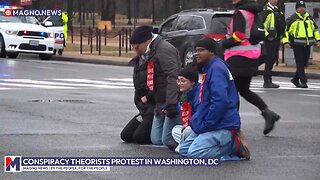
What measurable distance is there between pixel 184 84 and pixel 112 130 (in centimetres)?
222

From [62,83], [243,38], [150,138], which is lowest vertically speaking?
[62,83]

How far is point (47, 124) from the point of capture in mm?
11703

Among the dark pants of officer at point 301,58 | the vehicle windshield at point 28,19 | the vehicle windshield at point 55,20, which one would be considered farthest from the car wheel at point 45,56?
the dark pants of officer at point 301,58

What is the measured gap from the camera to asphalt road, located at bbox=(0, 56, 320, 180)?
324 inches

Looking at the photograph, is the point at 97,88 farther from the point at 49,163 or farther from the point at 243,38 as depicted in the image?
the point at 49,163

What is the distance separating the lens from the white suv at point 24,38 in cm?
2836

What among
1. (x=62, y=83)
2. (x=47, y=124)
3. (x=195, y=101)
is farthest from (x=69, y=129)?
(x=62, y=83)

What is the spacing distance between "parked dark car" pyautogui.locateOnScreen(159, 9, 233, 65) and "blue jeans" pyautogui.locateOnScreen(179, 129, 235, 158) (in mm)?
12756

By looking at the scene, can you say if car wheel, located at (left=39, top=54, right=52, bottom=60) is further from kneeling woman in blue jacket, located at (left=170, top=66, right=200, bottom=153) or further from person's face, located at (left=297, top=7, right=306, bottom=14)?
kneeling woman in blue jacket, located at (left=170, top=66, right=200, bottom=153)

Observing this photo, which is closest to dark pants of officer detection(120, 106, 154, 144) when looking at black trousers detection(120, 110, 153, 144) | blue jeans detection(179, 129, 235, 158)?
black trousers detection(120, 110, 153, 144)

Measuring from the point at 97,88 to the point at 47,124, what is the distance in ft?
20.8

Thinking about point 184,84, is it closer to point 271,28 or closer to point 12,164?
point 12,164

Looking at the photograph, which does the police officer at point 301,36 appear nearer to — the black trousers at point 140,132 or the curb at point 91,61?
the black trousers at point 140,132

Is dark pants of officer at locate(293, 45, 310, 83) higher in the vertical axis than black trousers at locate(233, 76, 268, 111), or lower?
lower
